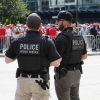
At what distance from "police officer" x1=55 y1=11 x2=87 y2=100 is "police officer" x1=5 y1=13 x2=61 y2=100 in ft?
1.56

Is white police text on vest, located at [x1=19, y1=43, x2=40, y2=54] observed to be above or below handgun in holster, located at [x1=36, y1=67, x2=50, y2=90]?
above

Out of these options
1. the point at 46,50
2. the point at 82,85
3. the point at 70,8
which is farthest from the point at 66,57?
the point at 70,8

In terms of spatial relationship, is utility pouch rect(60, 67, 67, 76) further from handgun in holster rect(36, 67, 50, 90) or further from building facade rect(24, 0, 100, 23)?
building facade rect(24, 0, 100, 23)

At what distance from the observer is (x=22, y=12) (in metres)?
40.7

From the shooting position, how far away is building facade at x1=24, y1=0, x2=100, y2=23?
56.1m

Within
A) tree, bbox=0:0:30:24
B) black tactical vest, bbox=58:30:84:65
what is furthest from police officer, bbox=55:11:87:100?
tree, bbox=0:0:30:24

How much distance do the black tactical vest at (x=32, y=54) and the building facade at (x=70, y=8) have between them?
1992 inches

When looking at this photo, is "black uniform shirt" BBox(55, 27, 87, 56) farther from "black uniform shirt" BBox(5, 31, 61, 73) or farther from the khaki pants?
the khaki pants

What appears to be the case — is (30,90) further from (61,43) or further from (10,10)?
(10,10)

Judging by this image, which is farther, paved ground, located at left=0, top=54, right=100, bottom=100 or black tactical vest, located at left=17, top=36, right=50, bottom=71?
paved ground, located at left=0, top=54, right=100, bottom=100

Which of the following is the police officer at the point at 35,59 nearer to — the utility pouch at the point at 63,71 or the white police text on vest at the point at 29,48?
the white police text on vest at the point at 29,48

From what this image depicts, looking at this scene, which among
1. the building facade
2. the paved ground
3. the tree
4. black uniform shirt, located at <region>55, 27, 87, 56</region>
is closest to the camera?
black uniform shirt, located at <region>55, 27, 87, 56</region>

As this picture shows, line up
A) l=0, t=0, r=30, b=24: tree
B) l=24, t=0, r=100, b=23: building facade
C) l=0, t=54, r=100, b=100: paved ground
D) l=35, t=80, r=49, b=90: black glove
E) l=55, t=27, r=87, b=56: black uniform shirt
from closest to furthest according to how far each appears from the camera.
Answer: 1. l=35, t=80, r=49, b=90: black glove
2. l=55, t=27, r=87, b=56: black uniform shirt
3. l=0, t=54, r=100, b=100: paved ground
4. l=0, t=0, r=30, b=24: tree
5. l=24, t=0, r=100, b=23: building facade

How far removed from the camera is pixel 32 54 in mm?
4156
